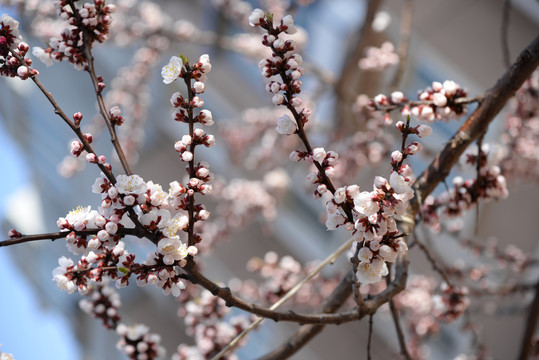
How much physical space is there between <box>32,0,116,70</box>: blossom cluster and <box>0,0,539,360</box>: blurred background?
0.75 meters


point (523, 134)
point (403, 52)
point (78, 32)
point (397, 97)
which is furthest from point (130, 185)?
point (523, 134)

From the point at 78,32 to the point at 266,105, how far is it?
2.71m

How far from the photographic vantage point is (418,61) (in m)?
2.67

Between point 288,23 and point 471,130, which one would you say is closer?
point 288,23

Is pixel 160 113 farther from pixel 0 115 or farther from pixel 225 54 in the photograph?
pixel 0 115

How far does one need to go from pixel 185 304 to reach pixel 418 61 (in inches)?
77.5

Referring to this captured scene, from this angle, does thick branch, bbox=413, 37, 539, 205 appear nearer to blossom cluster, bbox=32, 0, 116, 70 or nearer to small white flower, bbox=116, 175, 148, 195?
small white flower, bbox=116, 175, 148, 195

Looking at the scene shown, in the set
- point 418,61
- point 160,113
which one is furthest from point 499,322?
point 160,113

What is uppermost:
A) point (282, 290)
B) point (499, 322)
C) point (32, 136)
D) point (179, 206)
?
point (32, 136)

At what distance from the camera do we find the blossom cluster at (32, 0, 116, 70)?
82 cm

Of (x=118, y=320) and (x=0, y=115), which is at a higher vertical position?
(x=0, y=115)

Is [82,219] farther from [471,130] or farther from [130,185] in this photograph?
[471,130]

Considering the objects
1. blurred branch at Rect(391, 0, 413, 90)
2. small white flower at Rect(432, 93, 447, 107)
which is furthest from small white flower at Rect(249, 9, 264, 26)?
blurred branch at Rect(391, 0, 413, 90)

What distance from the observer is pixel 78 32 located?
0.84m
